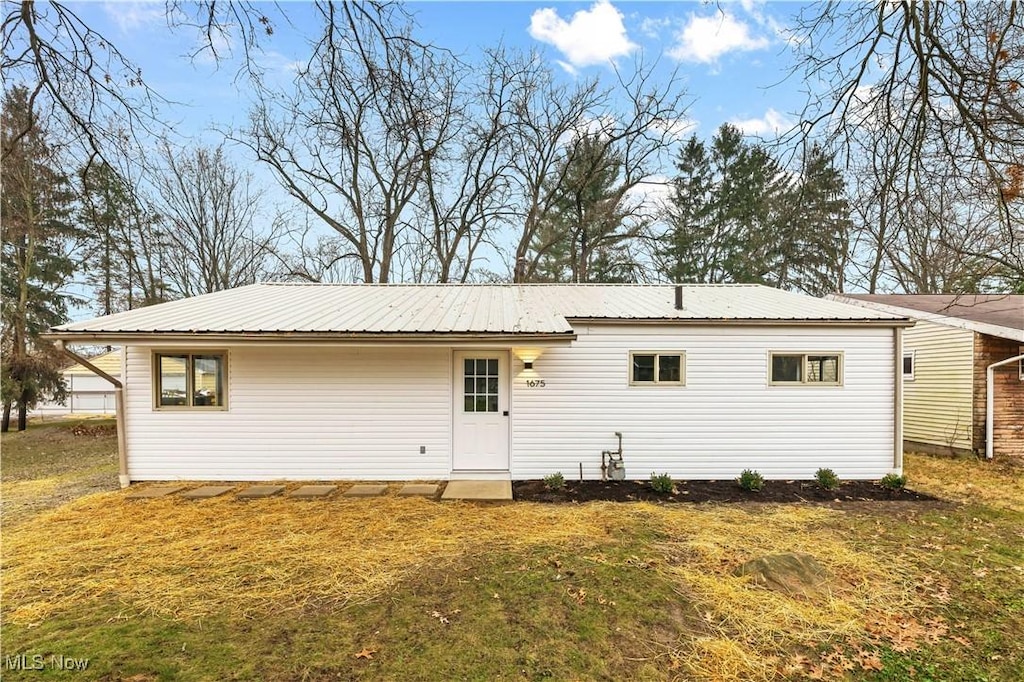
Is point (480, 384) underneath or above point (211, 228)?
underneath

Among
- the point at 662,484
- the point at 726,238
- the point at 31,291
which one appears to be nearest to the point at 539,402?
the point at 662,484

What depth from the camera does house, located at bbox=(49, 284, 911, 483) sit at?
730 cm

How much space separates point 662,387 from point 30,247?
18974mm

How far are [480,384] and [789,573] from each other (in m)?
4.86

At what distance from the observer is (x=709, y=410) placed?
7469mm

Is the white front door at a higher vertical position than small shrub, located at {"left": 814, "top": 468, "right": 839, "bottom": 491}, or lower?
higher

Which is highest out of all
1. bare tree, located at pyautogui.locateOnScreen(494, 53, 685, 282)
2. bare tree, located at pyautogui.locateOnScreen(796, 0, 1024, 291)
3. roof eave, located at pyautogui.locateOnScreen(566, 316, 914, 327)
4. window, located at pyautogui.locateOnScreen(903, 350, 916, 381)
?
bare tree, located at pyautogui.locateOnScreen(494, 53, 685, 282)

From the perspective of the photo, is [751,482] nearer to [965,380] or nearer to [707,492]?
[707,492]

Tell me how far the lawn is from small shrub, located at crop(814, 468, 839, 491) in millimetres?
829

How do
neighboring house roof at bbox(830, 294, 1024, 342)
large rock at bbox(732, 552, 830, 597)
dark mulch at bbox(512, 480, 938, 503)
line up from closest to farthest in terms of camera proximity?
large rock at bbox(732, 552, 830, 597) → dark mulch at bbox(512, 480, 938, 503) → neighboring house roof at bbox(830, 294, 1024, 342)

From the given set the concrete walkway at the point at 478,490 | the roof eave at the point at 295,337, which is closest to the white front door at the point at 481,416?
the concrete walkway at the point at 478,490

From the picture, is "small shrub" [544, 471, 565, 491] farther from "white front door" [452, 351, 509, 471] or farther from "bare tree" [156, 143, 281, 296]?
"bare tree" [156, 143, 281, 296]

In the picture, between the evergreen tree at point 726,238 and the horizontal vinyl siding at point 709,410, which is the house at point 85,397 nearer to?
the horizontal vinyl siding at point 709,410

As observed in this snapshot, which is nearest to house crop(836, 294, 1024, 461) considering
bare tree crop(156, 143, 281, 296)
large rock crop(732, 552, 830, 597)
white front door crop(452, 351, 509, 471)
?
large rock crop(732, 552, 830, 597)
